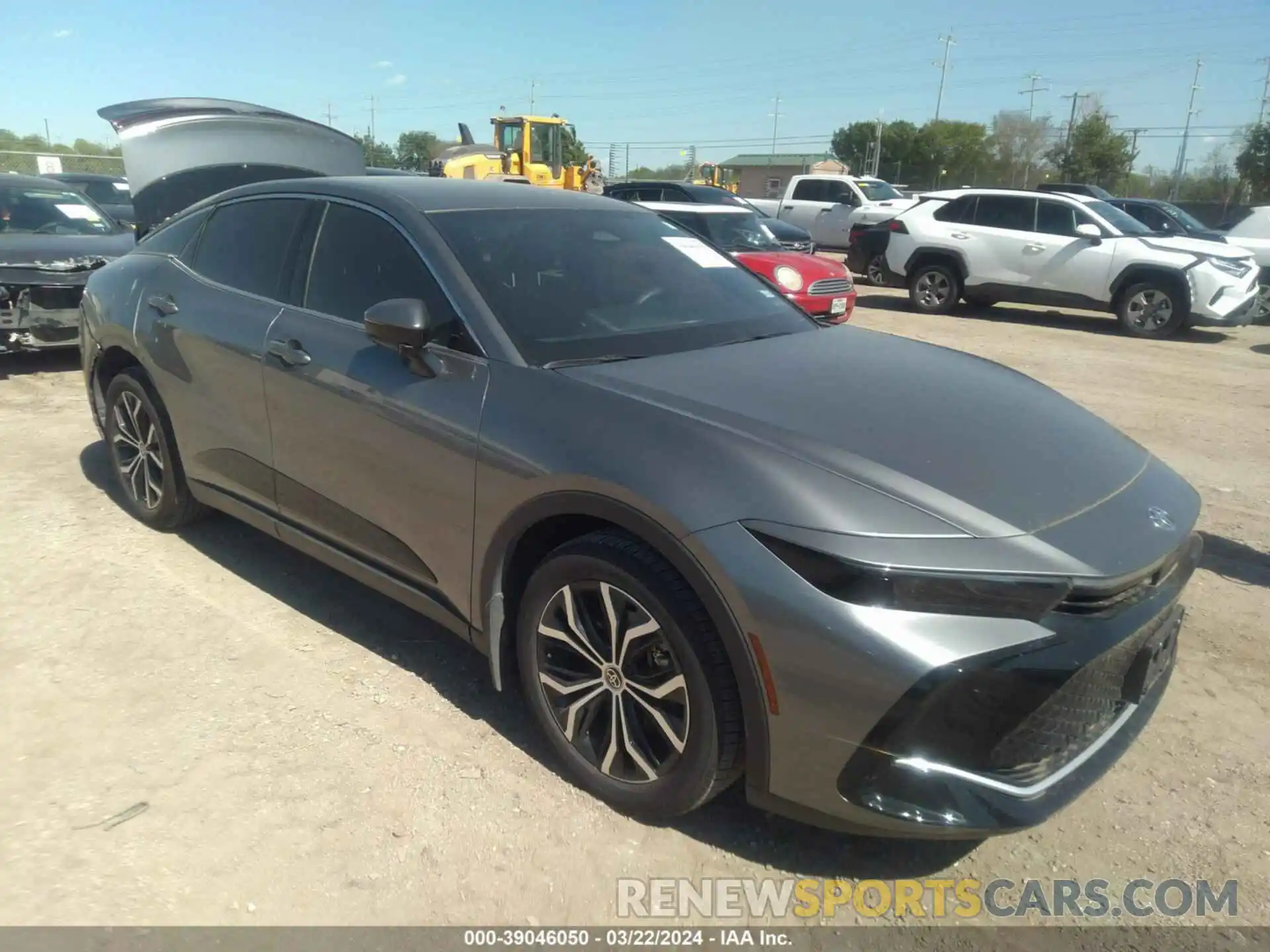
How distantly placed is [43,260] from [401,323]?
6.20 metres

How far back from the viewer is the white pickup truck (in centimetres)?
1922

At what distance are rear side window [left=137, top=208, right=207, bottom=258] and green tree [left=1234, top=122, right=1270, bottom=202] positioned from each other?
4435 cm

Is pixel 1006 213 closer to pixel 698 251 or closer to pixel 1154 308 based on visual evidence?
pixel 1154 308

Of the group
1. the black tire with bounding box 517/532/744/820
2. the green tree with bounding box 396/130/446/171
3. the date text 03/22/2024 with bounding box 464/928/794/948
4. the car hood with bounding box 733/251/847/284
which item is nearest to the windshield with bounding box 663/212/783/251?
the car hood with bounding box 733/251/847/284

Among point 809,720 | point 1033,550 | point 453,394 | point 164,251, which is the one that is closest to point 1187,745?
point 1033,550

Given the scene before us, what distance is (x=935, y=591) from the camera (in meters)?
2.15

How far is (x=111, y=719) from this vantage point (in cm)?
315

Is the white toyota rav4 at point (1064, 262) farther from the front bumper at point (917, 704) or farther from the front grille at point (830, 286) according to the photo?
the front bumper at point (917, 704)

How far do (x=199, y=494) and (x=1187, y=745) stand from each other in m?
3.99

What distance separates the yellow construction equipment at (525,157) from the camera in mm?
23141

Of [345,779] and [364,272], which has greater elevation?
[364,272]

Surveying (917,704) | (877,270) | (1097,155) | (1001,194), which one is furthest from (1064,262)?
(1097,155)

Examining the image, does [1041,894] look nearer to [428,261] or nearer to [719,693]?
[719,693]

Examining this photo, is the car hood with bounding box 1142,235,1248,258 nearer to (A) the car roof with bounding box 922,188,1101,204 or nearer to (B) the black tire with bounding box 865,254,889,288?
(A) the car roof with bounding box 922,188,1101,204
